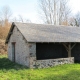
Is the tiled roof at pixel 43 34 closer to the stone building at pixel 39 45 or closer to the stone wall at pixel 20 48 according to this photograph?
the stone building at pixel 39 45

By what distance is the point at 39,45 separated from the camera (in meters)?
18.9

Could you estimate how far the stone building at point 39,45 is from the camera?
1477 cm

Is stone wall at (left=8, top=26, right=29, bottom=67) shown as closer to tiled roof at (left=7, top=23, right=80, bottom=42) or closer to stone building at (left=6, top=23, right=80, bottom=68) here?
stone building at (left=6, top=23, right=80, bottom=68)

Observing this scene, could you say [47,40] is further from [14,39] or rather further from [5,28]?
[5,28]

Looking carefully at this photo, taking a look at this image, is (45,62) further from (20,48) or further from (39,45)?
(39,45)

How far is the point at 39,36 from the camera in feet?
51.9

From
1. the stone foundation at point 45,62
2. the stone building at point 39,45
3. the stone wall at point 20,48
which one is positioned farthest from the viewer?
the stone wall at point 20,48

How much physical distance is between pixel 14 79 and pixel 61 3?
34364 millimetres

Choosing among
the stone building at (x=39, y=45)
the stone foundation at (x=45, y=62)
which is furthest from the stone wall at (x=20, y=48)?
the stone foundation at (x=45, y=62)

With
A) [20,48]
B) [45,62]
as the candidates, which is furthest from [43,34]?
[45,62]

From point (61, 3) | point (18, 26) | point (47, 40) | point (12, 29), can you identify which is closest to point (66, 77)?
point (47, 40)

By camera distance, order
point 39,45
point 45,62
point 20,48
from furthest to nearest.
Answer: point 39,45, point 20,48, point 45,62

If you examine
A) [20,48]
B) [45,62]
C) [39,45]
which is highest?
[39,45]

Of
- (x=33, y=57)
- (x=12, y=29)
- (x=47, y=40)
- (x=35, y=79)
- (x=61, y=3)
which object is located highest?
(x=61, y=3)
